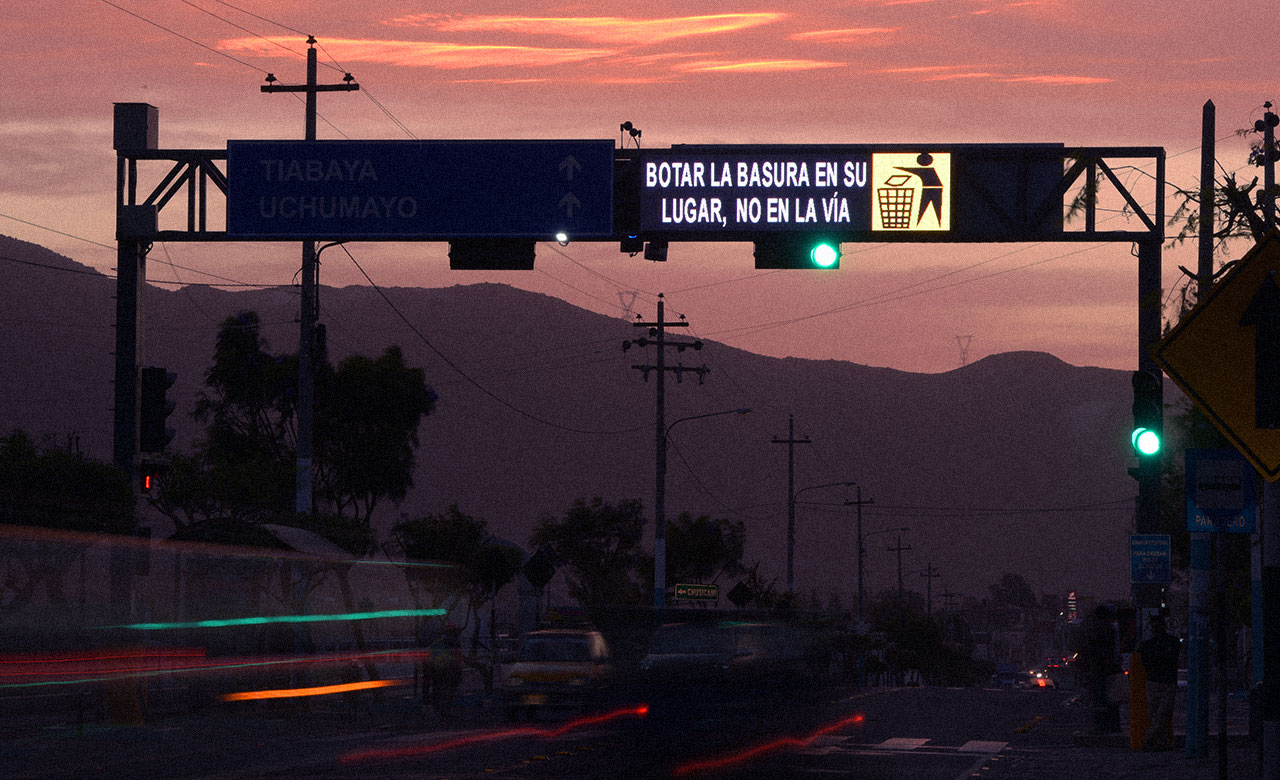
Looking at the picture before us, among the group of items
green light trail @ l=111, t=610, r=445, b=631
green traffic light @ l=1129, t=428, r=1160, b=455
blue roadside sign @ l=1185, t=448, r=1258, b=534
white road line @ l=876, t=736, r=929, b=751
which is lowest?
white road line @ l=876, t=736, r=929, b=751

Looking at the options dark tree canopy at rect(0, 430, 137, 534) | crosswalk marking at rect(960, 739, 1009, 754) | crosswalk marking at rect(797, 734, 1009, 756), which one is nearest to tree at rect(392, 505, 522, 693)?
dark tree canopy at rect(0, 430, 137, 534)

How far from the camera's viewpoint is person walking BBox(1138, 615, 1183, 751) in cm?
2167

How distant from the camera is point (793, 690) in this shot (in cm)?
3731

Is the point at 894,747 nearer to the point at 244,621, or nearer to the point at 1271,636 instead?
the point at 244,621

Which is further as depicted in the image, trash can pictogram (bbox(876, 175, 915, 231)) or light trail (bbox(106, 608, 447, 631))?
light trail (bbox(106, 608, 447, 631))

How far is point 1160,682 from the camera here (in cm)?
2195

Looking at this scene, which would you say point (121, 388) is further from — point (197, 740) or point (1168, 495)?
point (1168, 495)

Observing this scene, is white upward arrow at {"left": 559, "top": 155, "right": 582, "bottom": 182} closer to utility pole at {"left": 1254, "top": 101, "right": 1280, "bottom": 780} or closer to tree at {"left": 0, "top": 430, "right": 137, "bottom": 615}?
tree at {"left": 0, "top": 430, "right": 137, "bottom": 615}

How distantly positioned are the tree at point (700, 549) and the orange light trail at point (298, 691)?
4744 cm

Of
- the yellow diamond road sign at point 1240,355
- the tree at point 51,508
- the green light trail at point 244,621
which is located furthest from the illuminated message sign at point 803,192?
the yellow diamond road sign at point 1240,355

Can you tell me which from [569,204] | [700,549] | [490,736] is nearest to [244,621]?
[490,736]

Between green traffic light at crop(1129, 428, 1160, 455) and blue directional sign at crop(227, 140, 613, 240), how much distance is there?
8.56m

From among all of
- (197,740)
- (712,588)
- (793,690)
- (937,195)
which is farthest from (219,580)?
(712,588)

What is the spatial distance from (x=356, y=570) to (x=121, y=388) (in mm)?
11162
